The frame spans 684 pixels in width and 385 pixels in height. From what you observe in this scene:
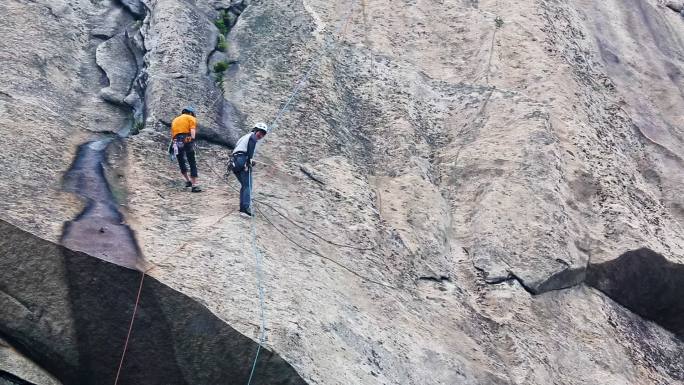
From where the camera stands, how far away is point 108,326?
11.1 metres

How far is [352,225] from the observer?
1574cm

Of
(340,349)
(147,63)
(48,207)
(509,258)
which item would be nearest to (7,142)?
(48,207)

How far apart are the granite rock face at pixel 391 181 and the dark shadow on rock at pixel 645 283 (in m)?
0.05

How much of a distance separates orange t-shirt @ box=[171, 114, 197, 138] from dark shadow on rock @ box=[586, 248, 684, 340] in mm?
9066

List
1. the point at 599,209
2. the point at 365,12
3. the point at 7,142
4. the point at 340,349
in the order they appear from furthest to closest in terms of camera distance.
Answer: the point at 365,12 → the point at 599,209 → the point at 7,142 → the point at 340,349

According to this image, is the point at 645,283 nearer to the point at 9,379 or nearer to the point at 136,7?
the point at 9,379

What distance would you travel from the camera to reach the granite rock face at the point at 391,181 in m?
12.7

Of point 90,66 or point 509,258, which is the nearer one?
point 509,258

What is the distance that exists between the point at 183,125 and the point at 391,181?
5142 mm

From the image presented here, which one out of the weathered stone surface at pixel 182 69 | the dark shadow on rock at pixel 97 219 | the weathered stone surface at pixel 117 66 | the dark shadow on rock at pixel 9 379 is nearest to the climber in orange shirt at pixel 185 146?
the dark shadow on rock at pixel 97 219

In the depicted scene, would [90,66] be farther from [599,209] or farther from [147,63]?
[599,209]

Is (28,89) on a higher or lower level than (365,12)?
lower

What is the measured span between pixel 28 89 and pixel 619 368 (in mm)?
13313

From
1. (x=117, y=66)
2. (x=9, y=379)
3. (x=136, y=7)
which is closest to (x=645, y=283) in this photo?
(x=9, y=379)
